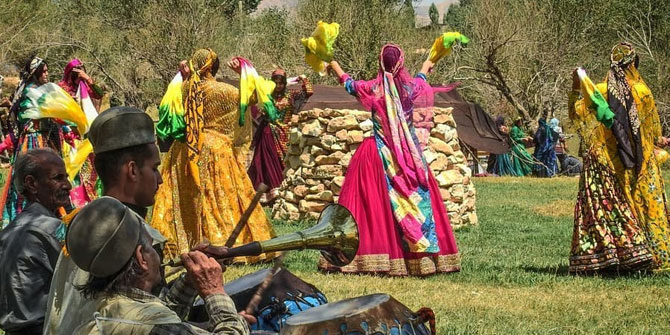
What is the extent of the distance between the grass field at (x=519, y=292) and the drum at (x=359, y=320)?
2.50m

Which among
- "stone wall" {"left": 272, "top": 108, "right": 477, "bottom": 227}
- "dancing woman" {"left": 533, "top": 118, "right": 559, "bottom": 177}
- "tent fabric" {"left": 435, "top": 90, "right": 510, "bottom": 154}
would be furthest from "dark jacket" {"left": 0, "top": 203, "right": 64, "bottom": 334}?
"dancing woman" {"left": 533, "top": 118, "right": 559, "bottom": 177}

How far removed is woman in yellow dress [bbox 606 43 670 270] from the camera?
7883 mm

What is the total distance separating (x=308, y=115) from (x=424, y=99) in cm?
449

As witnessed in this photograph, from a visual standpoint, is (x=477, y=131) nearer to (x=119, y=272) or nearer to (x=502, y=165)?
(x=502, y=165)

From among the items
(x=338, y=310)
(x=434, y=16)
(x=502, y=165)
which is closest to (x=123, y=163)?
(x=338, y=310)

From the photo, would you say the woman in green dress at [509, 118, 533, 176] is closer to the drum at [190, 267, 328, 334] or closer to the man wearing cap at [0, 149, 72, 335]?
the man wearing cap at [0, 149, 72, 335]

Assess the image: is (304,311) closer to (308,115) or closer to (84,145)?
(84,145)

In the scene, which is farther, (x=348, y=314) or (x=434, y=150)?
(x=434, y=150)

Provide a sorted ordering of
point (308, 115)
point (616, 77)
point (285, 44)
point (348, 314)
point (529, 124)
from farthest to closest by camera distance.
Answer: point (285, 44)
point (529, 124)
point (308, 115)
point (616, 77)
point (348, 314)

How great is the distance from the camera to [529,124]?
100 ft

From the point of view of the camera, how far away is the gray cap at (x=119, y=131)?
3.16 meters

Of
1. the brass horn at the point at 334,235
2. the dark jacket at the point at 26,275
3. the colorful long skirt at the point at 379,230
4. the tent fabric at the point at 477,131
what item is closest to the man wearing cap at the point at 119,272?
the brass horn at the point at 334,235

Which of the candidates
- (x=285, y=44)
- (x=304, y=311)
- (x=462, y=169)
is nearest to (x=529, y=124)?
(x=285, y=44)

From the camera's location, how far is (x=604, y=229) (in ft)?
25.7
